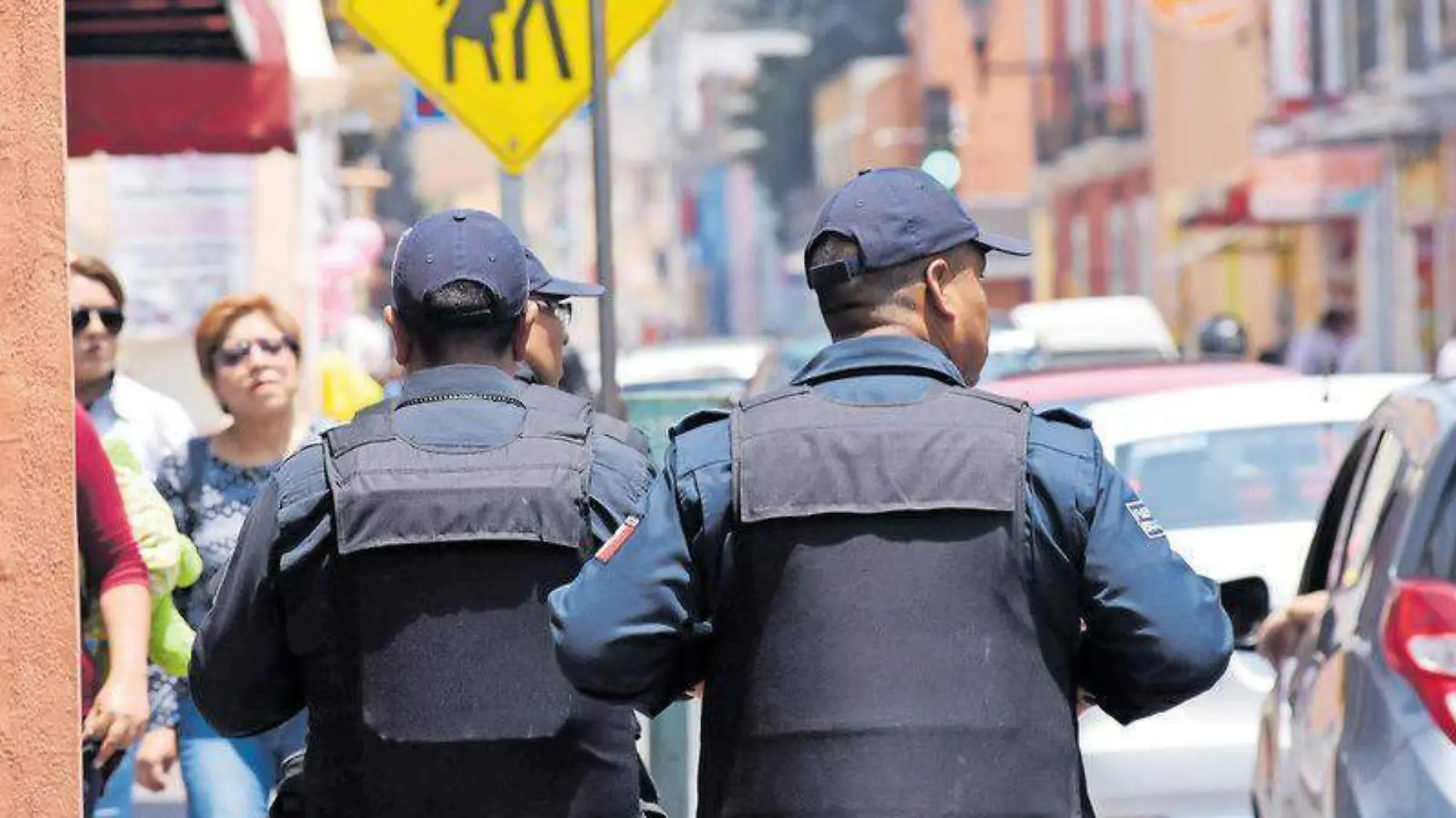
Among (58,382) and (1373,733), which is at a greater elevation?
(58,382)

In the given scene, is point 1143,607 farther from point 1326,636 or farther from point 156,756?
point 156,756

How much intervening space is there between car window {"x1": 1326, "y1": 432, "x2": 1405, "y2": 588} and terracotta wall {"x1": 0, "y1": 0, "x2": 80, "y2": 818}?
2.51m

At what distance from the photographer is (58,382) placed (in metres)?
5.01

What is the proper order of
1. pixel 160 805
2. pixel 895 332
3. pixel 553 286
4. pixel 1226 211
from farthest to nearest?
1. pixel 1226 211
2. pixel 160 805
3. pixel 553 286
4. pixel 895 332

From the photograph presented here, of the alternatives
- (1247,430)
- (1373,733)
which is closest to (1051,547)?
(1373,733)

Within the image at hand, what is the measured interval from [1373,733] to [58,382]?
91.6 inches

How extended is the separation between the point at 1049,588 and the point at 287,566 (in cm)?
121

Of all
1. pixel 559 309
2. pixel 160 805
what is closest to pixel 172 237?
pixel 160 805

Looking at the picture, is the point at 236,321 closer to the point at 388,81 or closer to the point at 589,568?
the point at 589,568

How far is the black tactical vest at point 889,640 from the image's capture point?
424 cm

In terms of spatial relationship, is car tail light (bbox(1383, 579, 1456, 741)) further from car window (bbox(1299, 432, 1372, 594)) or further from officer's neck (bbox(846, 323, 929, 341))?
officer's neck (bbox(846, 323, 929, 341))

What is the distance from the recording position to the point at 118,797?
700 cm

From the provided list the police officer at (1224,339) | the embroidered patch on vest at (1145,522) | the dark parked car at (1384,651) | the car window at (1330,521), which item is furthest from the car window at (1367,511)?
the police officer at (1224,339)

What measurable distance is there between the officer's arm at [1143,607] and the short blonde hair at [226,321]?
4.28 meters
